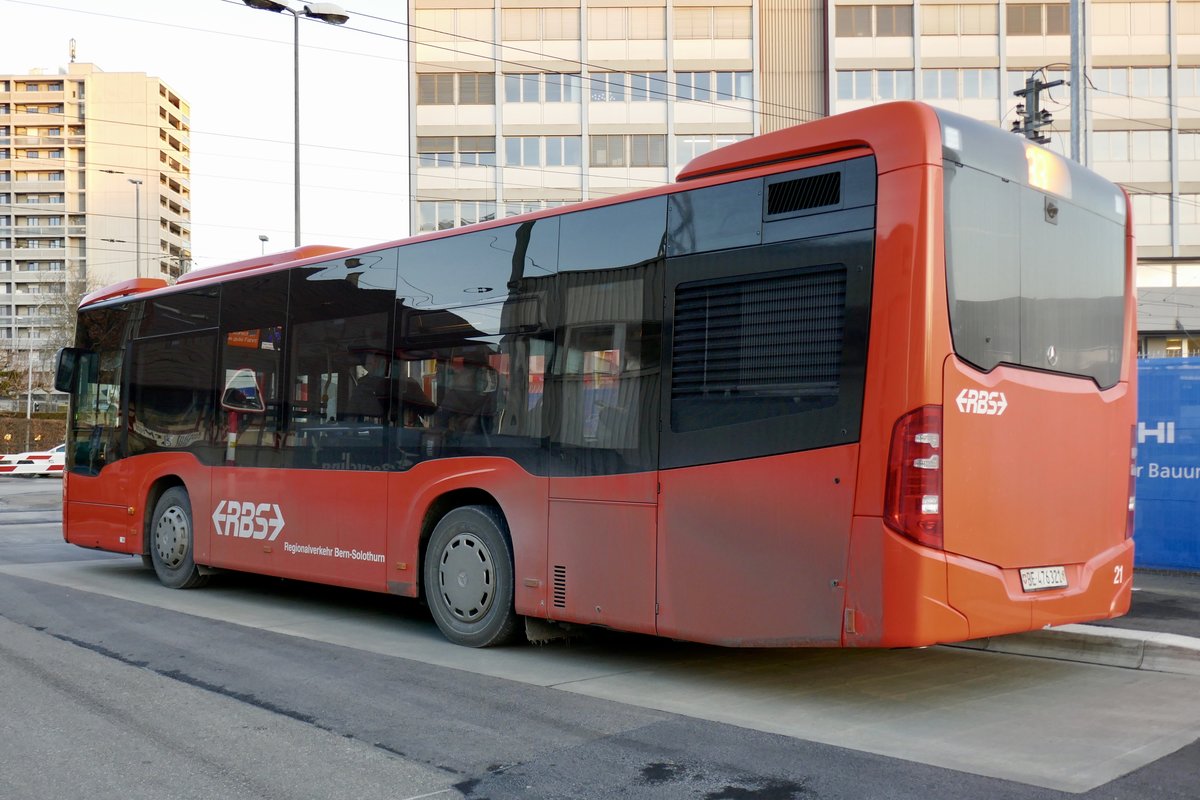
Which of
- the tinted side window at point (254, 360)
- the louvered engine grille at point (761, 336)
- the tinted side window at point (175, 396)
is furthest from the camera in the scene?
the tinted side window at point (175, 396)

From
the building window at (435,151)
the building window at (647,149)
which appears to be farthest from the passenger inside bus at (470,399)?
the building window at (435,151)

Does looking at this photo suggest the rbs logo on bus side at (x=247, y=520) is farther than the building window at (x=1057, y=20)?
No

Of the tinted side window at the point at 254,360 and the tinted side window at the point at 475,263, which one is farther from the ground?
the tinted side window at the point at 475,263

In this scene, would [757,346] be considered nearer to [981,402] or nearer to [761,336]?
[761,336]

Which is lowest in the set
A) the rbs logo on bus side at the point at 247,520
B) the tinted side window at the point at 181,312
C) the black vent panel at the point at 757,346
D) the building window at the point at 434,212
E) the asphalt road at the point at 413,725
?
the asphalt road at the point at 413,725

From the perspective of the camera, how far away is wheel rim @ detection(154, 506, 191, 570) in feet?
39.4

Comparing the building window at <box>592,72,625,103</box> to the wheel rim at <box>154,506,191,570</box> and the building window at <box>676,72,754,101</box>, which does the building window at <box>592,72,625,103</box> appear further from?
the wheel rim at <box>154,506,191,570</box>

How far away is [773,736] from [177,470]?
8.15 meters

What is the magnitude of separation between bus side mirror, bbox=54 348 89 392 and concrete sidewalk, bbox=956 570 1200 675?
1068 centimetres

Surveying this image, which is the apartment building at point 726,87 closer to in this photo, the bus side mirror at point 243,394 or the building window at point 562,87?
the building window at point 562,87

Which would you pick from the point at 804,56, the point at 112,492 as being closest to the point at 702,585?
the point at 112,492

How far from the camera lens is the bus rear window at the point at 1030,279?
6.20 metres

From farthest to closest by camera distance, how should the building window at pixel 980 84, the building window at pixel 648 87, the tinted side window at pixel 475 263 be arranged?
the building window at pixel 648 87, the building window at pixel 980 84, the tinted side window at pixel 475 263

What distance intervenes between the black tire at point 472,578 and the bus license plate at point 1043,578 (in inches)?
140
